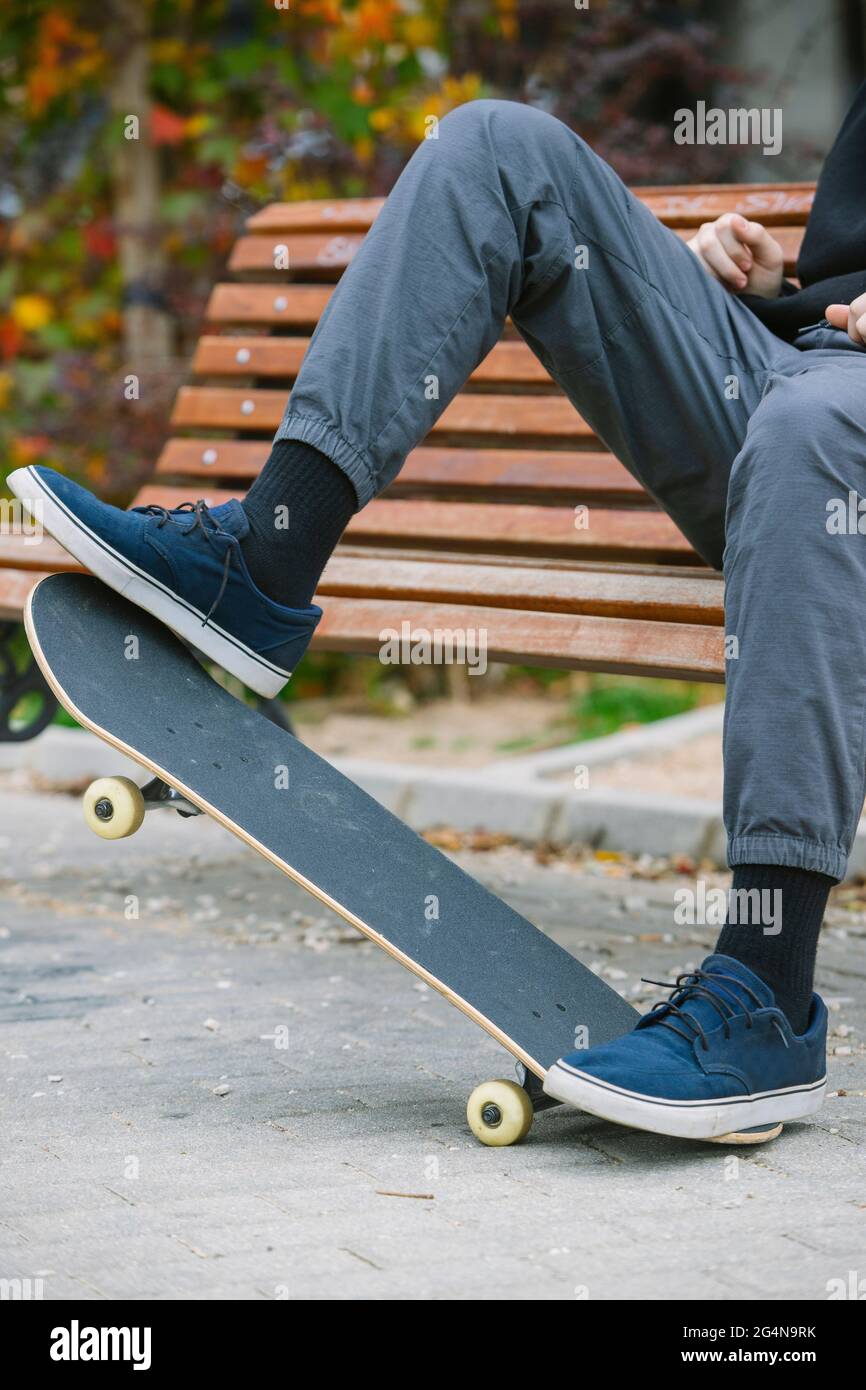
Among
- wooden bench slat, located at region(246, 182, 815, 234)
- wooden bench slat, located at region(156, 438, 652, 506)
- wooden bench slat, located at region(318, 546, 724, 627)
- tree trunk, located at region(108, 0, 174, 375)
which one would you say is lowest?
wooden bench slat, located at region(318, 546, 724, 627)

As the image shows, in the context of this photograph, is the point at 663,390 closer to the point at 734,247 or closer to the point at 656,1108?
the point at 734,247

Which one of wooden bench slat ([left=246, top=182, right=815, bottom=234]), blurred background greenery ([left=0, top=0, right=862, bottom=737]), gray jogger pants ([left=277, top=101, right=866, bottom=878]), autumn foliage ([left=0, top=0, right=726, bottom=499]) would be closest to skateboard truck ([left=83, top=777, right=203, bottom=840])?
gray jogger pants ([left=277, top=101, right=866, bottom=878])

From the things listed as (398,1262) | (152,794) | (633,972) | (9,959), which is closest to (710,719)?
(633,972)

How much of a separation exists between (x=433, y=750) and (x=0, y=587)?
7.35ft

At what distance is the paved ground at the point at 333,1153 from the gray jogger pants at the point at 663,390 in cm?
39

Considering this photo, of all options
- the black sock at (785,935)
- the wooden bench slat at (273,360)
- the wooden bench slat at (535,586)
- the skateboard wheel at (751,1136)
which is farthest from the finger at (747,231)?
the skateboard wheel at (751,1136)

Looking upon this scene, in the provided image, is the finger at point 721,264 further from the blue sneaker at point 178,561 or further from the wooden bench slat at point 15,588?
the wooden bench slat at point 15,588

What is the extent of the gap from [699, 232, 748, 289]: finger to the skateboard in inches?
39.2

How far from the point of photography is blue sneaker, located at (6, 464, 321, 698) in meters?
1.95

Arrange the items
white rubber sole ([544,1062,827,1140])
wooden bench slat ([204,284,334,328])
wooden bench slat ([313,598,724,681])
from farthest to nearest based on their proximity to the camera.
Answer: wooden bench slat ([204,284,334,328]) → wooden bench slat ([313,598,724,681]) → white rubber sole ([544,1062,827,1140])

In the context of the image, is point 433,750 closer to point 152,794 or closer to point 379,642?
point 379,642

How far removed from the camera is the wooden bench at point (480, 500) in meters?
2.47

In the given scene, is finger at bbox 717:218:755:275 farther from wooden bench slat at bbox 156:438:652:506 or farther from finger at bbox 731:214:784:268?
wooden bench slat at bbox 156:438:652:506
